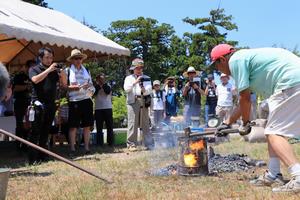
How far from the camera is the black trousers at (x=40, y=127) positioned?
23.9 feet

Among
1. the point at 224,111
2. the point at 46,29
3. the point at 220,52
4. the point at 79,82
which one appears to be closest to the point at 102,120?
the point at 79,82

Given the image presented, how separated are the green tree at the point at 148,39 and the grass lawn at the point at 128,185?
4359cm

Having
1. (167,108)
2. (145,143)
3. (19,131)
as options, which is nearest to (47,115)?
(19,131)

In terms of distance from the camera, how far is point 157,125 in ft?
38.4

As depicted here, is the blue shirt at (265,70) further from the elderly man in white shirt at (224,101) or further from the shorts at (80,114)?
the elderly man in white shirt at (224,101)

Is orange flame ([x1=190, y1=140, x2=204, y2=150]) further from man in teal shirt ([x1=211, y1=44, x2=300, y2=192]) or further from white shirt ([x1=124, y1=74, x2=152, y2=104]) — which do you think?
white shirt ([x1=124, y1=74, x2=152, y2=104])

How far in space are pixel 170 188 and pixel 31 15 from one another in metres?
6.93

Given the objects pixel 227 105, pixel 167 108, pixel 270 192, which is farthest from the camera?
pixel 167 108

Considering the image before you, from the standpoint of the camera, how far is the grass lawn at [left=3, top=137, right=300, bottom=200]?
437cm

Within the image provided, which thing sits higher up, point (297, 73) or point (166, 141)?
point (297, 73)

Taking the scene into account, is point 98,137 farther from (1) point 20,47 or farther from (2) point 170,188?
(2) point 170,188

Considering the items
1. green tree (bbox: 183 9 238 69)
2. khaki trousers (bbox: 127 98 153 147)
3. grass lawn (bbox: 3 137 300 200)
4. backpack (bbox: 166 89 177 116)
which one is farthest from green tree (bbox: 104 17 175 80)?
grass lawn (bbox: 3 137 300 200)

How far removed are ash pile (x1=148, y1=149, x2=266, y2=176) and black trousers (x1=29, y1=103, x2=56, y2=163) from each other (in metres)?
2.33

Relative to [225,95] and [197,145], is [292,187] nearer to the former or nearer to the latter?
[197,145]
